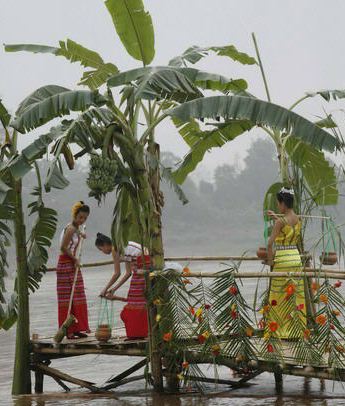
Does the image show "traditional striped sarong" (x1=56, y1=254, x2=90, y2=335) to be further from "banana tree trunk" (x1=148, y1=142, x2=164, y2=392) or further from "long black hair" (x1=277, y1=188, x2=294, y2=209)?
"long black hair" (x1=277, y1=188, x2=294, y2=209)

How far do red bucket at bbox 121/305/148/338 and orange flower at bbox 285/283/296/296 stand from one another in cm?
185

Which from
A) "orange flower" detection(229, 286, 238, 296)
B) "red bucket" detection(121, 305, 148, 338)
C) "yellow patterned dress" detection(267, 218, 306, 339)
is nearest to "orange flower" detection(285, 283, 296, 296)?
"yellow patterned dress" detection(267, 218, 306, 339)

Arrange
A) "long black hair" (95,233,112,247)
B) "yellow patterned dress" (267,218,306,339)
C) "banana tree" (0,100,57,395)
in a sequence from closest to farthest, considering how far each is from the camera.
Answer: "yellow patterned dress" (267,218,306,339) < "long black hair" (95,233,112,247) < "banana tree" (0,100,57,395)

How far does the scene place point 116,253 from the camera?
8906 mm

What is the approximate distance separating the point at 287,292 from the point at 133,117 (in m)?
2.20

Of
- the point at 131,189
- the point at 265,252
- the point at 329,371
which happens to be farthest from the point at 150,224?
the point at 329,371

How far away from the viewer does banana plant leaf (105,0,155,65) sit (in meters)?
9.08

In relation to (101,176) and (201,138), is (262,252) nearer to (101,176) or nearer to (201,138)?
(101,176)

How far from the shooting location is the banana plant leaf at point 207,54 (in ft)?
32.2

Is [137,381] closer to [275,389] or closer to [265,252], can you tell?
[275,389]

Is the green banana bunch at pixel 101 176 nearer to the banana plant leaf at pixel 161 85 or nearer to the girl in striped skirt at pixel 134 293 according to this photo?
the banana plant leaf at pixel 161 85

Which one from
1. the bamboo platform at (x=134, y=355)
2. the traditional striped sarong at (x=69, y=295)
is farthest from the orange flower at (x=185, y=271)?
the traditional striped sarong at (x=69, y=295)

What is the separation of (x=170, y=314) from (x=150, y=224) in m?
0.81

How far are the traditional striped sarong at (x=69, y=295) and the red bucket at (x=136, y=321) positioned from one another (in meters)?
0.83
